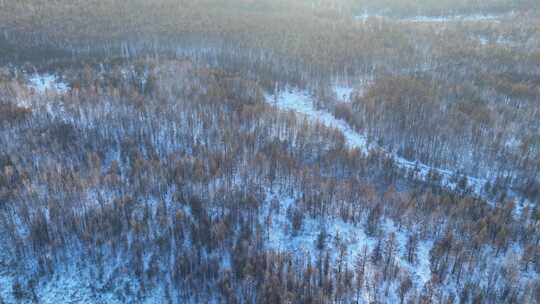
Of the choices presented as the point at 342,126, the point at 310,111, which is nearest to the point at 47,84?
the point at 310,111

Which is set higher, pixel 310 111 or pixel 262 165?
pixel 310 111

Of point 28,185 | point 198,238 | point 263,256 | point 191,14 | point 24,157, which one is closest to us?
point 263,256

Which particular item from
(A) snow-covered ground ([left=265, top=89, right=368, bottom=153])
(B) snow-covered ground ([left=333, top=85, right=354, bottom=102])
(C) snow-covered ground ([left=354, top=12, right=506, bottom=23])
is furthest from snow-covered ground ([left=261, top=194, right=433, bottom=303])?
(C) snow-covered ground ([left=354, top=12, right=506, bottom=23])

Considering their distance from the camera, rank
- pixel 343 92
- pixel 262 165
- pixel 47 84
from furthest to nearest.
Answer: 1. pixel 343 92
2. pixel 47 84
3. pixel 262 165

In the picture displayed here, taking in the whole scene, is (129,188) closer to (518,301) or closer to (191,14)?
(518,301)

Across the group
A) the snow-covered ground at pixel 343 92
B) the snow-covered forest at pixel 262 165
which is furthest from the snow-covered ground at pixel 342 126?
the snow-covered ground at pixel 343 92

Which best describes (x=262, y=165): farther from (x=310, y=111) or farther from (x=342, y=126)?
(x=310, y=111)

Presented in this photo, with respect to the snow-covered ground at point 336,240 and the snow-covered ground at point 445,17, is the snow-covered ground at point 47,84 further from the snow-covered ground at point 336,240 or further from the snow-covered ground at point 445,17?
the snow-covered ground at point 445,17

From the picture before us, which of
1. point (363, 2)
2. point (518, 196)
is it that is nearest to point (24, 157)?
point (518, 196)
